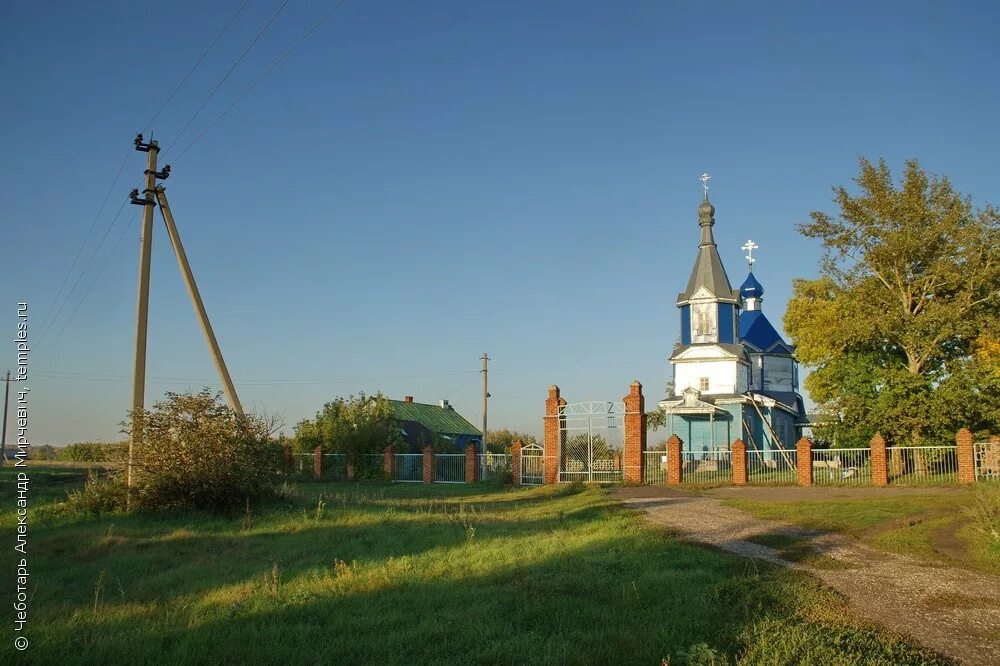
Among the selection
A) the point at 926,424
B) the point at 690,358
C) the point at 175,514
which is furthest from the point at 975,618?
the point at 690,358

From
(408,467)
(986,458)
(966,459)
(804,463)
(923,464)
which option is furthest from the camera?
(408,467)

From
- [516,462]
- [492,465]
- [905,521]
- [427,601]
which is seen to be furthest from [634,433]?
[427,601]

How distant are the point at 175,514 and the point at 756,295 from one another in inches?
→ 1583

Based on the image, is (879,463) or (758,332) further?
(758,332)

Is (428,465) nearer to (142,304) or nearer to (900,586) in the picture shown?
(142,304)

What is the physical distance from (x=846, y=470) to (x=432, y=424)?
28.5 m

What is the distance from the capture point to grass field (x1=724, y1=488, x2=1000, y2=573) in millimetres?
10096

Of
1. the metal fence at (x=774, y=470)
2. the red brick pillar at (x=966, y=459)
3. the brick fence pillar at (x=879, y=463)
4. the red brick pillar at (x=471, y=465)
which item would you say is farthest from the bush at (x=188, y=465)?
the red brick pillar at (x=966, y=459)

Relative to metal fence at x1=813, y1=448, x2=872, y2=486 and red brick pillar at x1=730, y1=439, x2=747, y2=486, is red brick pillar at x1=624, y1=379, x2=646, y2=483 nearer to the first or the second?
red brick pillar at x1=730, y1=439, x2=747, y2=486

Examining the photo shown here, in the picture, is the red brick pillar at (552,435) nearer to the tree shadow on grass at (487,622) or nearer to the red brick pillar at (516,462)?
the red brick pillar at (516,462)

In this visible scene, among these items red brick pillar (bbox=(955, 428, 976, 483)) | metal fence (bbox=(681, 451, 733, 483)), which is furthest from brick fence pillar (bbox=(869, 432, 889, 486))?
metal fence (bbox=(681, 451, 733, 483))

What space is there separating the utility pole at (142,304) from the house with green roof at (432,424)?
940 inches

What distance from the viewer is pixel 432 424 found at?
159 ft

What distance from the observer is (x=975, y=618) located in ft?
22.9
